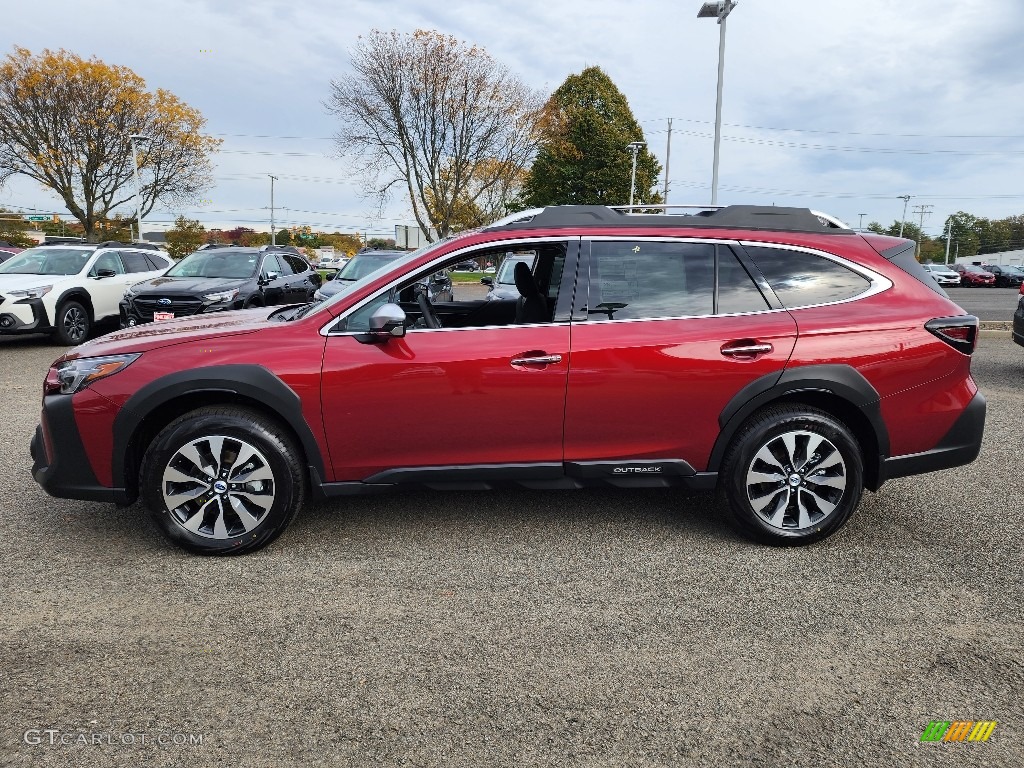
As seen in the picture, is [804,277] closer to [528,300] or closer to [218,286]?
[528,300]

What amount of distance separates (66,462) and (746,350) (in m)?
3.49

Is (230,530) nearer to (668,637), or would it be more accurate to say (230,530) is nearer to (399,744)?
(399,744)

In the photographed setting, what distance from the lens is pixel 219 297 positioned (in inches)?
421

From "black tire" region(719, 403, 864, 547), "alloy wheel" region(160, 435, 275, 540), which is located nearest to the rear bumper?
"black tire" region(719, 403, 864, 547)

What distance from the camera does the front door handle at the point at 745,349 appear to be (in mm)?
3660

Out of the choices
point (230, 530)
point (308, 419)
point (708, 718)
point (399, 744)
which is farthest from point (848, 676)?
point (230, 530)

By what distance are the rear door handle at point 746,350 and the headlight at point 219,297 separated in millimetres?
8952

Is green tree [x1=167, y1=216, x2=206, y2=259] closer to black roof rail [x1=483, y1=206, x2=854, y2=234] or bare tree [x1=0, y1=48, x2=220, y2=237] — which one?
bare tree [x1=0, y1=48, x2=220, y2=237]

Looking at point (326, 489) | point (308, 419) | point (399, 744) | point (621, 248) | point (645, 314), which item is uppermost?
point (621, 248)

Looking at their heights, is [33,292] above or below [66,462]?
above

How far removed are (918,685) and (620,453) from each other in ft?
5.34

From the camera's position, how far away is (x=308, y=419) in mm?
3551

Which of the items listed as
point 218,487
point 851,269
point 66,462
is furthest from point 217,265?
point 851,269

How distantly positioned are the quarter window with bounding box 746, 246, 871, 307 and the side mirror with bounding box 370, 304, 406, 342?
193 centimetres
